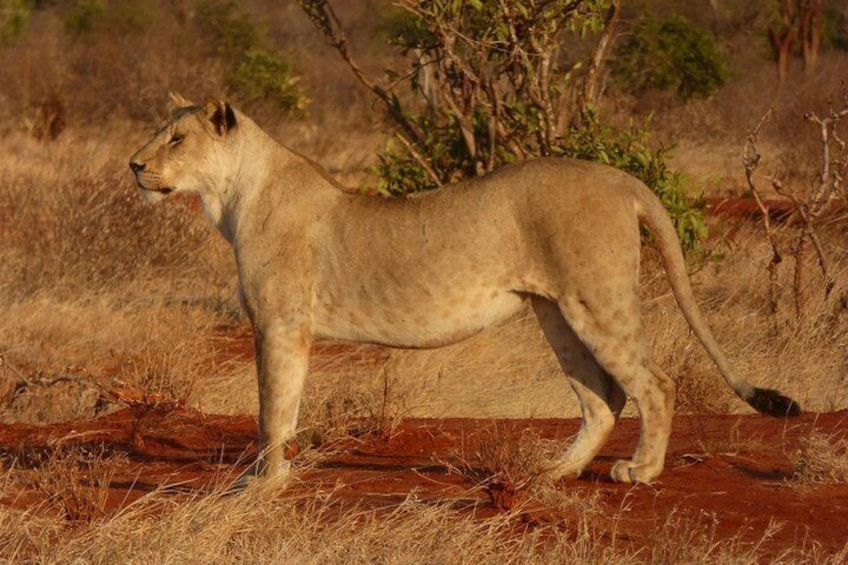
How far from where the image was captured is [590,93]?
30.2 ft

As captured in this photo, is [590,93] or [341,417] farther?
[590,93]

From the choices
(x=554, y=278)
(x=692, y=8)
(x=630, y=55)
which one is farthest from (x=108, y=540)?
(x=692, y=8)

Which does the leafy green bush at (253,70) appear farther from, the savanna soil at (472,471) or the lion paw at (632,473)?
the lion paw at (632,473)

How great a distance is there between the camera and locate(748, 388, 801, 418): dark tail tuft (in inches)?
209

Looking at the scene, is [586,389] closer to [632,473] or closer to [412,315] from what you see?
[632,473]

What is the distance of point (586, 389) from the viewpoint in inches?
226

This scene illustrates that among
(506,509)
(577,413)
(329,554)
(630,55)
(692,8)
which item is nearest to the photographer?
(329,554)

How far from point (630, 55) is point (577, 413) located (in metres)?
15.5

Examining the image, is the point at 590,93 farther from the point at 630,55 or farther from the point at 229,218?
the point at 630,55

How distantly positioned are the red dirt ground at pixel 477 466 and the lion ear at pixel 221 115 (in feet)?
4.20

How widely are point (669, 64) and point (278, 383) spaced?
57.6 feet

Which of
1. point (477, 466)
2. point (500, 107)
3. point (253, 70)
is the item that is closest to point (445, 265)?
point (477, 466)

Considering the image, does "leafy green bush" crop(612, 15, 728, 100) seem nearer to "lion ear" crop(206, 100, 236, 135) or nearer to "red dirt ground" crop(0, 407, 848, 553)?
"red dirt ground" crop(0, 407, 848, 553)

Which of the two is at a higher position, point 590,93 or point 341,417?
point 590,93
